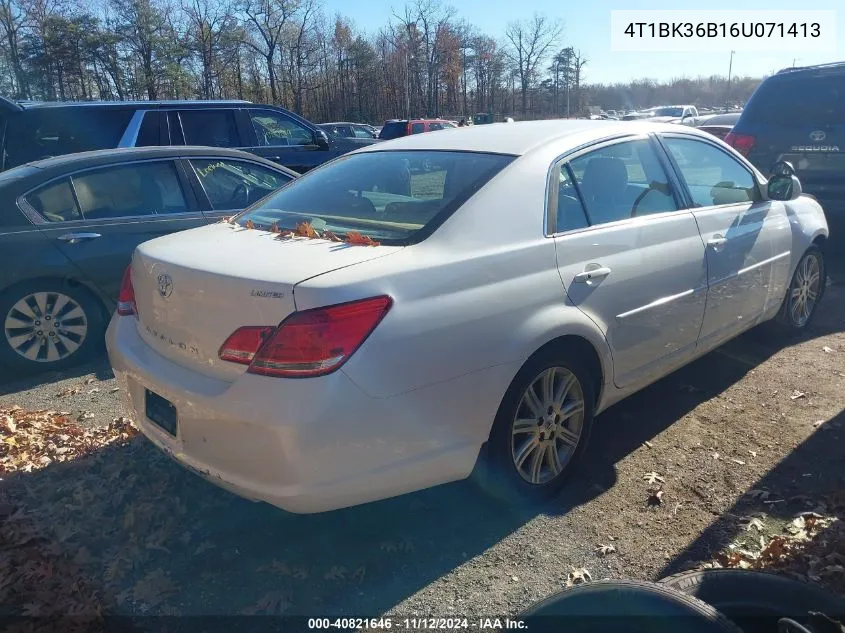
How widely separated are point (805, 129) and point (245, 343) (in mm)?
6527

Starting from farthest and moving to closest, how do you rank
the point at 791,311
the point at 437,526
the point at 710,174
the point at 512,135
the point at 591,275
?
1. the point at 791,311
2. the point at 710,174
3. the point at 512,135
4. the point at 591,275
5. the point at 437,526

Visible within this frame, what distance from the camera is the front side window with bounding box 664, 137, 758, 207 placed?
4.08 metres

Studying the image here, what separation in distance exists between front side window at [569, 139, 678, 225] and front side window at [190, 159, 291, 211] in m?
3.11

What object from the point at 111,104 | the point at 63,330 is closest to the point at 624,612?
the point at 63,330

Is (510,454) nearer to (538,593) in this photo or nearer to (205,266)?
(538,593)

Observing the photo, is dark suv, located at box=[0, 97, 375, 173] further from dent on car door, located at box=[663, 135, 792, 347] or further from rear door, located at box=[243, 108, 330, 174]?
dent on car door, located at box=[663, 135, 792, 347]

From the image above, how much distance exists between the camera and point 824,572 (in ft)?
8.42

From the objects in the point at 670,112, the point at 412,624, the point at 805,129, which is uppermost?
the point at 670,112

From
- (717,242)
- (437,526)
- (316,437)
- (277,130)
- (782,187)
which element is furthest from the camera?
(277,130)

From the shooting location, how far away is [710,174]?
14.6ft

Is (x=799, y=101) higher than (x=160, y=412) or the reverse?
higher

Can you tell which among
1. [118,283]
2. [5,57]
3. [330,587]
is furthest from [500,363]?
[5,57]

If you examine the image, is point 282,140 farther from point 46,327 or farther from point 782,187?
point 782,187

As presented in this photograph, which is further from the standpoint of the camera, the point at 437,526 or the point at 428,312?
the point at 437,526
